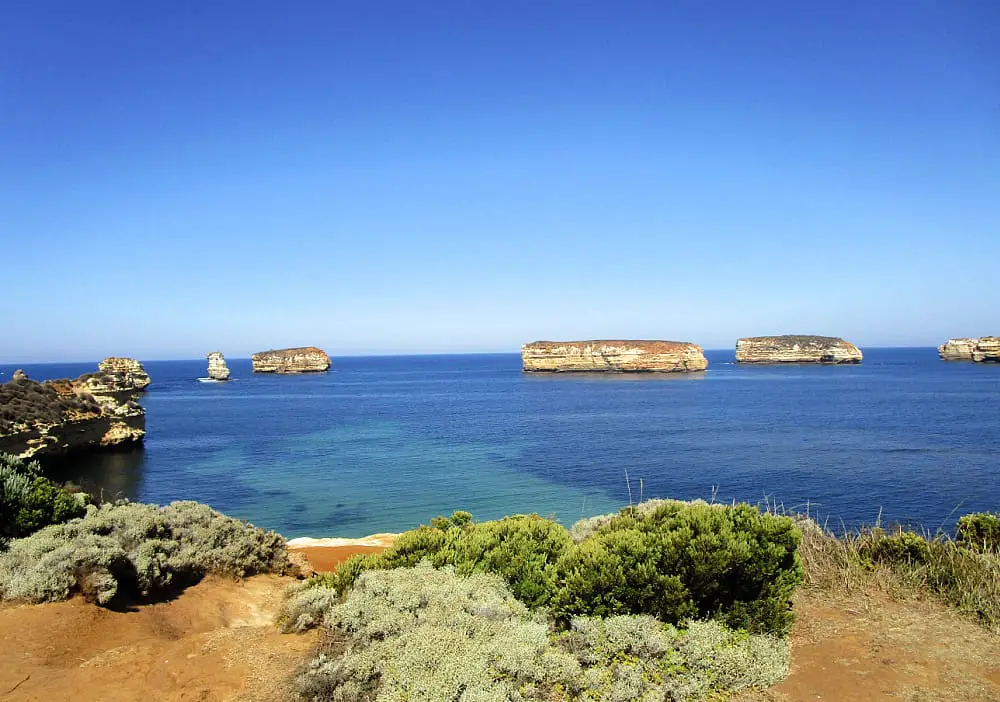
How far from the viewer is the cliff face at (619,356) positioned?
12112cm

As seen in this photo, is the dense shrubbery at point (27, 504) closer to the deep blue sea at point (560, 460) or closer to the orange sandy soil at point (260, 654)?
the orange sandy soil at point (260, 654)

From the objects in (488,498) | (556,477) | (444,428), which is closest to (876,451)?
(556,477)

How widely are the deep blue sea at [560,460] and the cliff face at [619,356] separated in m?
55.8

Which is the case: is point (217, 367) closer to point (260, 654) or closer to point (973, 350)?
point (260, 654)

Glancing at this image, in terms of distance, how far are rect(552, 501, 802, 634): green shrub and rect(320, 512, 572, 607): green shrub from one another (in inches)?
19.0

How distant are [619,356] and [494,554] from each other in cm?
11684

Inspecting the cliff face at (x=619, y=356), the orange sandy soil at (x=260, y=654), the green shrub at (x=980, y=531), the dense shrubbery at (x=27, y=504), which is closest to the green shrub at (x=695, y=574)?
the orange sandy soil at (x=260, y=654)

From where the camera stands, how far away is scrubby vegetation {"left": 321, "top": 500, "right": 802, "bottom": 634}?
22.0 ft

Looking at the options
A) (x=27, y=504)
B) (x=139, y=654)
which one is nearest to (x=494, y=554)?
(x=139, y=654)

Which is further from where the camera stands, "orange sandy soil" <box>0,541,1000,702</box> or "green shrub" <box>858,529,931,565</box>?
"green shrub" <box>858,529,931,565</box>

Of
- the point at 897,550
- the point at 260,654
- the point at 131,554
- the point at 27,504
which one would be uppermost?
the point at 27,504

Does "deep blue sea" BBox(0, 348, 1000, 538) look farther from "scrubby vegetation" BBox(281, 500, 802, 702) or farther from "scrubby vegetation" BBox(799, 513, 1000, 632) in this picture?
"scrubby vegetation" BBox(281, 500, 802, 702)

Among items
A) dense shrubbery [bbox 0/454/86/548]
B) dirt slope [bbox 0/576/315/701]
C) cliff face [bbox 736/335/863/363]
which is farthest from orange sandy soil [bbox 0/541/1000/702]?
cliff face [bbox 736/335/863/363]

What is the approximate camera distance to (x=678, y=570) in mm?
6898
